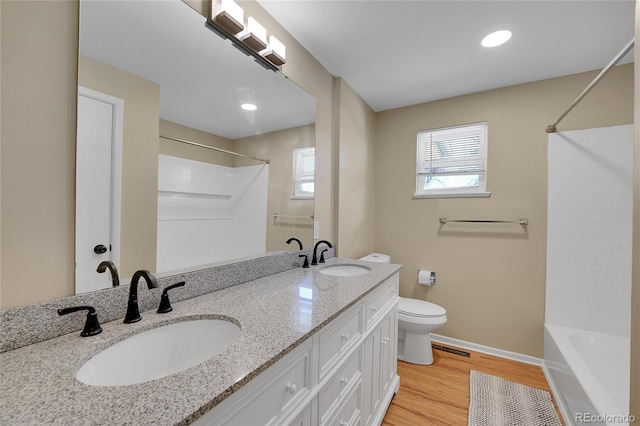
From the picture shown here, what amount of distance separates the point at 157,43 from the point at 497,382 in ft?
9.76

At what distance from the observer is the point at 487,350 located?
2.37 m

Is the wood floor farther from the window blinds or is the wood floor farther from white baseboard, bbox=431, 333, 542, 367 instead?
the window blinds

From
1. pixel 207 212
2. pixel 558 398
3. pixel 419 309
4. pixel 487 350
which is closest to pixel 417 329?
pixel 419 309

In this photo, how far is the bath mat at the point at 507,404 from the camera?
1.59 m

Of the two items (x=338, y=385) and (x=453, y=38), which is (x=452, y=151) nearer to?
(x=453, y=38)

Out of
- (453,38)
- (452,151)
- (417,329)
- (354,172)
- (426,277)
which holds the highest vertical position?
(453,38)

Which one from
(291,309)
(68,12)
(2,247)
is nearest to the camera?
(2,247)

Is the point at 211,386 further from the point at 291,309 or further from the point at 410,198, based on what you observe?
the point at 410,198

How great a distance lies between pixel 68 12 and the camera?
2.60ft

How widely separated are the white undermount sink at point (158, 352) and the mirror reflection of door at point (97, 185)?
24 centimetres

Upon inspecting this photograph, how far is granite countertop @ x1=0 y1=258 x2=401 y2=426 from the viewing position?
0.47m

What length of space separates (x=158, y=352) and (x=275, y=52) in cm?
156

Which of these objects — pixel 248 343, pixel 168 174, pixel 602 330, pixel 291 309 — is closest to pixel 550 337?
pixel 602 330

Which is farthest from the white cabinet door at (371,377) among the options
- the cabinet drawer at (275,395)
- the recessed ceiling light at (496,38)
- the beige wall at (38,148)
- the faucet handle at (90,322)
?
the recessed ceiling light at (496,38)
